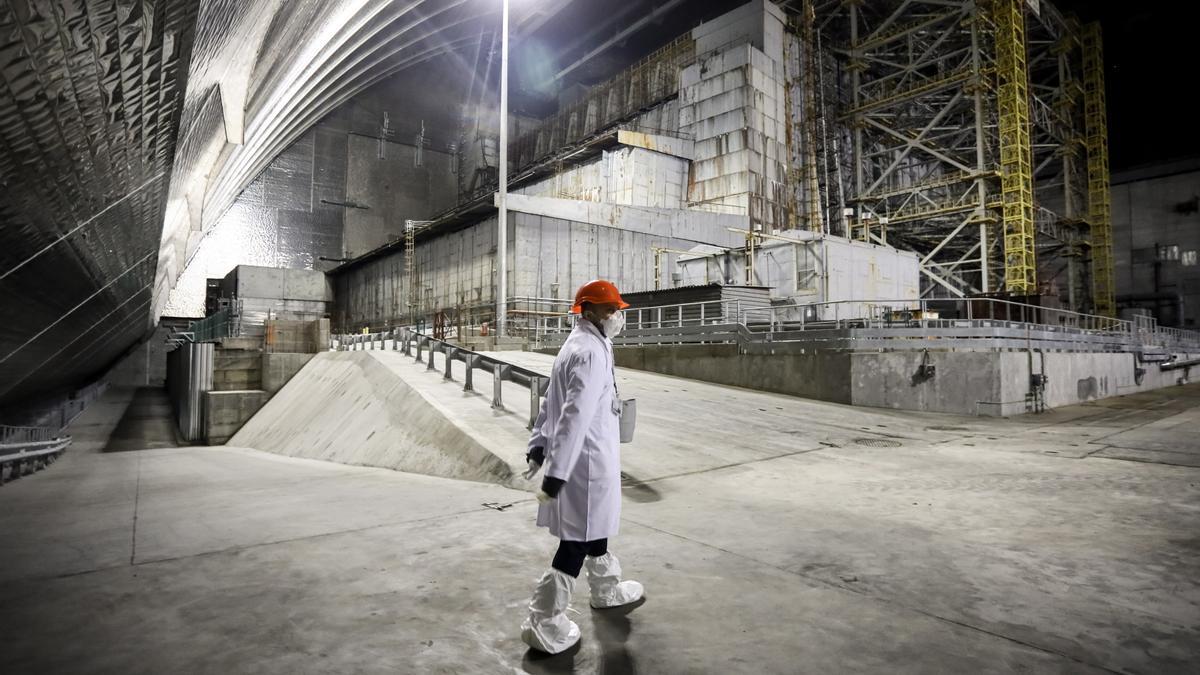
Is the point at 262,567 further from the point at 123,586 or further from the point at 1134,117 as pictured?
the point at 1134,117

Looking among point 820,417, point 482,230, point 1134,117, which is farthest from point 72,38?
point 1134,117

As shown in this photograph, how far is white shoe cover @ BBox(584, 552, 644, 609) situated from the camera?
340 centimetres

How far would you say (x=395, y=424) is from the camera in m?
9.80

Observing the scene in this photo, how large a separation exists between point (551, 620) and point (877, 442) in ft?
28.9

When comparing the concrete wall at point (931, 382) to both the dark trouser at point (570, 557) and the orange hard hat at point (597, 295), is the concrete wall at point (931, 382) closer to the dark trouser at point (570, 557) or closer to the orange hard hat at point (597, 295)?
the orange hard hat at point (597, 295)

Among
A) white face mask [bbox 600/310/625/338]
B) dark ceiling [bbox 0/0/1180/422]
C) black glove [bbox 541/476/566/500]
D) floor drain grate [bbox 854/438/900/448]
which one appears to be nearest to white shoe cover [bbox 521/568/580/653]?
black glove [bbox 541/476/566/500]

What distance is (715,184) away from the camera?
115ft

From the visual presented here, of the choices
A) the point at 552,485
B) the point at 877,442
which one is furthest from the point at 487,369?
the point at 552,485

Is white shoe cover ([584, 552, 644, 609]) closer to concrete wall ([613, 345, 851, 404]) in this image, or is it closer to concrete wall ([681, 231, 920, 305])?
concrete wall ([613, 345, 851, 404])

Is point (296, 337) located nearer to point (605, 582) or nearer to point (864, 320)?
point (864, 320)

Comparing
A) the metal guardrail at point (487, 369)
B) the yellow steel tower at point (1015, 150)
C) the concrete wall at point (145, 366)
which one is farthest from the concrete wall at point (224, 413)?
the yellow steel tower at point (1015, 150)

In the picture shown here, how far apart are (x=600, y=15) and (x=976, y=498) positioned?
46476 mm

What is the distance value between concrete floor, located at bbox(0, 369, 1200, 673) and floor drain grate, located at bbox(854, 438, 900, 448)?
1.75 m

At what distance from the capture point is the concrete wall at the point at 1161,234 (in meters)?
35.7
